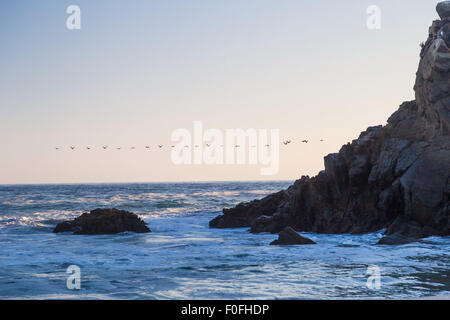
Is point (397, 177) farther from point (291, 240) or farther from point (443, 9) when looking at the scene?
point (443, 9)

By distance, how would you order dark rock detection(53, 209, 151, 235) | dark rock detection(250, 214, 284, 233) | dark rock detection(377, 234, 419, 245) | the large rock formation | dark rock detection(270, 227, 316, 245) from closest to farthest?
dark rock detection(377, 234, 419, 245) → dark rock detection(270, 227, 316, 245) → the large rock formation → dark rock detection(53, 209, 151, 235) → dark rock detection(250, 214, 284, 233)

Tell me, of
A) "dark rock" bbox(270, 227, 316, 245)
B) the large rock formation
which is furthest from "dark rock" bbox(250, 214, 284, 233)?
"dark rock" bbox(270, 227, 316, 245)

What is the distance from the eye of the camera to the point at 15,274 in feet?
43.8

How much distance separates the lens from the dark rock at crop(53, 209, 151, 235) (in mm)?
26344

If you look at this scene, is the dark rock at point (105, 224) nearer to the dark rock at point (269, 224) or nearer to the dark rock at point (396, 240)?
the dark rock at point (269, 224)

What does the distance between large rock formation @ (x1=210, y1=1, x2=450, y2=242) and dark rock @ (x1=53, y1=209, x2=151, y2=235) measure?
7.06 m

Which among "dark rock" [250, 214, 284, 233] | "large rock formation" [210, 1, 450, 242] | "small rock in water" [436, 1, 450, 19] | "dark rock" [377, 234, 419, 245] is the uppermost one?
"small rock in water" [436, 1, 450, 19]

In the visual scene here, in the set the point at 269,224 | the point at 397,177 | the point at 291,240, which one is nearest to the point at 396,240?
the point at 291,240

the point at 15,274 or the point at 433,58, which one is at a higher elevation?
the point at 433,58

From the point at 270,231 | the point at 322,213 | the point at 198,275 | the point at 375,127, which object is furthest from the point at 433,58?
the point at 198,275

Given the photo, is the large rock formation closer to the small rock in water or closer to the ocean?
the small rock in water

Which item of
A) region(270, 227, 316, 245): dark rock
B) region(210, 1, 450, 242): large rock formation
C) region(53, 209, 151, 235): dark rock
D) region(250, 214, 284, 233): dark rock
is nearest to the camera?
region(270, 227, 316, 245): dark rock
